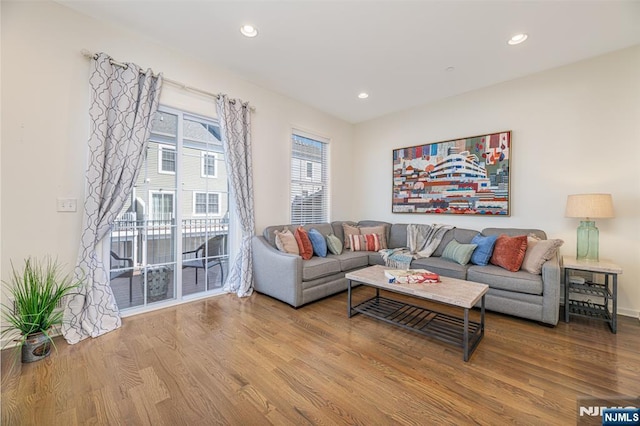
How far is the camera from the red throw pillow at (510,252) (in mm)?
2782

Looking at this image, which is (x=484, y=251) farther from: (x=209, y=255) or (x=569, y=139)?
(x=209, y=255)

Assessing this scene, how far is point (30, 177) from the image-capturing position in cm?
Result: 209

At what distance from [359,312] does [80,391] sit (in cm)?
221

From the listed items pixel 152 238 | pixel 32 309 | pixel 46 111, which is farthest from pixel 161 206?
pixel 32 309

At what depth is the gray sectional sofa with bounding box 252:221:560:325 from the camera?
8.15ft

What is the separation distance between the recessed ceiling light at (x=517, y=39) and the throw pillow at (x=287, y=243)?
125 inches

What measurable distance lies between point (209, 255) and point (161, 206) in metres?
0.84

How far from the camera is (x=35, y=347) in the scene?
6.19ft

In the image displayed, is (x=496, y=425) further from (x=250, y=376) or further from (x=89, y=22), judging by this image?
(x=89, y=22)

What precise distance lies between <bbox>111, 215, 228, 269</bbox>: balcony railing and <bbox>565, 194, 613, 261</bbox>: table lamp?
163 inches

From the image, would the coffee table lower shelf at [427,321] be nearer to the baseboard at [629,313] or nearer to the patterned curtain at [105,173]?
the baseboard at [629,313]

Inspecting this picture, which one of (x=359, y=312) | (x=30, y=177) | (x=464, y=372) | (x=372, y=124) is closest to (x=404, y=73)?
(x=372, y=124)

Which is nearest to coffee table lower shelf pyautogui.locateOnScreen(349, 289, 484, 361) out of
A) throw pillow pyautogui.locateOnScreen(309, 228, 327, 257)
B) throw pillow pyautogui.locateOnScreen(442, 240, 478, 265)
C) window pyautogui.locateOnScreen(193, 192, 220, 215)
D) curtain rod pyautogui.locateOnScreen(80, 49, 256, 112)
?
throw pillow pyautogui.locateOnScreen(442, 240, 478, 265)

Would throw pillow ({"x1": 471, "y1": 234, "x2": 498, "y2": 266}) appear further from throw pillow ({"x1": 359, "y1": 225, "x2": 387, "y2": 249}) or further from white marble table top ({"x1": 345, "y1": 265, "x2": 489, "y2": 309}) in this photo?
throw pillow ({"x1": 359, "y1": 225, "x2": 387, "y2": 249})
